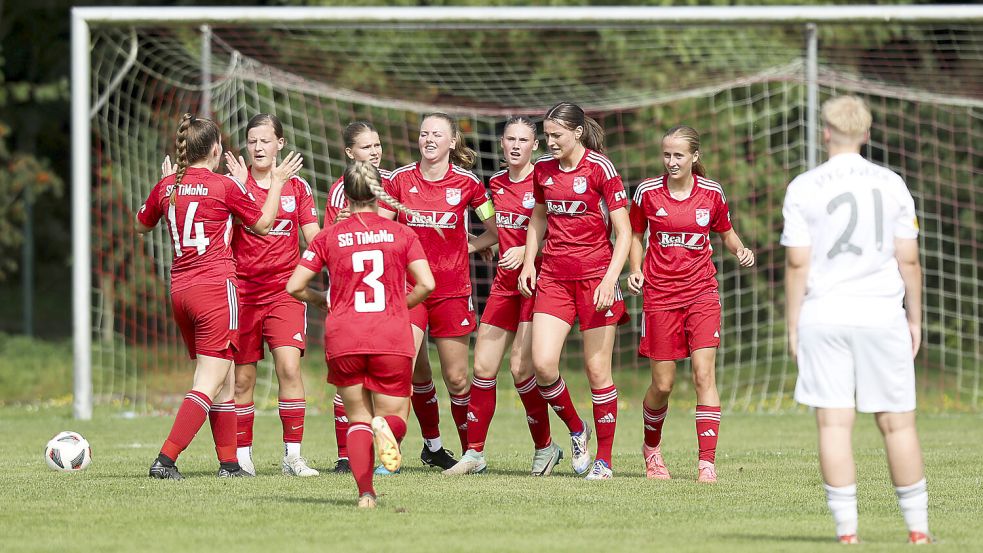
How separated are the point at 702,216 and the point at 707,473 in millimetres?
1512

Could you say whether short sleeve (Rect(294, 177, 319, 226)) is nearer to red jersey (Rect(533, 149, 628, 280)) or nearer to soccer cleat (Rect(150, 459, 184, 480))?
red jersey (Rect(533, 149, 628, 280))

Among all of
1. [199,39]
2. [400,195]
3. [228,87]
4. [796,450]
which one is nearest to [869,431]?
[796,450]

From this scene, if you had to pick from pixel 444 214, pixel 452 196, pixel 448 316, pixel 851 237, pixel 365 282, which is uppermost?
pixel 452 196

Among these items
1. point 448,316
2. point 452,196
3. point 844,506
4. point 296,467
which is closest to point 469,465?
point 448,316

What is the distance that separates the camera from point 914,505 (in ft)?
18.7

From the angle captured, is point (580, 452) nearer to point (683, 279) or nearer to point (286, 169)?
point (683, 279)

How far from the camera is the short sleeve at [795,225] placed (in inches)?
223

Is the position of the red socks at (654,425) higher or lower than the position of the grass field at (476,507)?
higher

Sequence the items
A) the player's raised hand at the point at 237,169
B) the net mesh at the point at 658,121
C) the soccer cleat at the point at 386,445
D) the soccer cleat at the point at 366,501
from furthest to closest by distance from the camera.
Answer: the net mesh at the point at 658,121
the player's raised hand at the point at 237,169
the soccer cleat at the point at 366,501
the soccer cleat at the point at 386,445

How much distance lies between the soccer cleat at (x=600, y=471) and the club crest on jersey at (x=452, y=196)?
1.80 meters

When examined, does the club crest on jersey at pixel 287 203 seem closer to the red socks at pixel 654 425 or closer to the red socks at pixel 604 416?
the red socks at pixel 604 416

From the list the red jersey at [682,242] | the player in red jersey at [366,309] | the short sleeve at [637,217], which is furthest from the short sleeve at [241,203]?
the red jersey at [682,242]

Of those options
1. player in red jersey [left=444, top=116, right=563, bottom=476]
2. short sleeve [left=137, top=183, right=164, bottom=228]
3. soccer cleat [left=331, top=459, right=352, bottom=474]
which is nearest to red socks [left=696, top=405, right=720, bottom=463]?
player in red jersey [left=444, top=116, right=563, bottom=476]

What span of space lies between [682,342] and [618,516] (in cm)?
188
